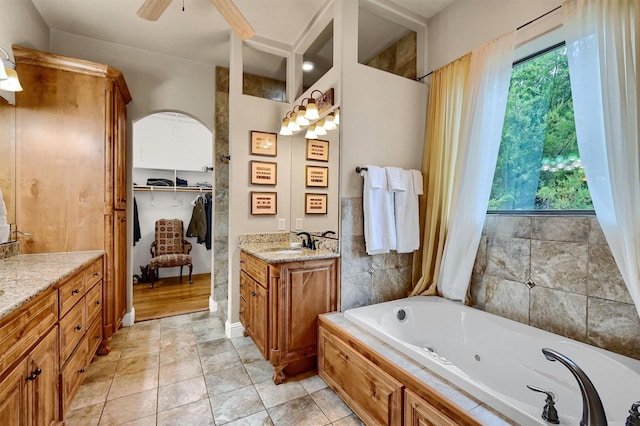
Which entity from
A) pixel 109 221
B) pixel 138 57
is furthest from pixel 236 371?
pixel 138 57

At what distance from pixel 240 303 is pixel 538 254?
2512mm

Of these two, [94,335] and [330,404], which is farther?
[94,335]

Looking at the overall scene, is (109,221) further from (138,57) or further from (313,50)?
(313,50)

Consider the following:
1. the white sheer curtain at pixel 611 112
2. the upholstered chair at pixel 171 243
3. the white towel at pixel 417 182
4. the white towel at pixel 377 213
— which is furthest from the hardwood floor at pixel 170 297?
the white sheer curtain at pixel 611 112

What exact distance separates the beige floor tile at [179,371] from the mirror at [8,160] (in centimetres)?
145

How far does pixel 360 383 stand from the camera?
5.47ft

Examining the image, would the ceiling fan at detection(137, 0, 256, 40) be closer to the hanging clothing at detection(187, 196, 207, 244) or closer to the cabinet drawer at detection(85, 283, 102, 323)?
the cabinet drawer at detection(85, 283, 102, 323)

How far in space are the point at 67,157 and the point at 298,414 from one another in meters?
2.59

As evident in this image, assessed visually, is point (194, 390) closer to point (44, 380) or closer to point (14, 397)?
point (44, 380)

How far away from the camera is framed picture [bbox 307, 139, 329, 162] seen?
2.46m

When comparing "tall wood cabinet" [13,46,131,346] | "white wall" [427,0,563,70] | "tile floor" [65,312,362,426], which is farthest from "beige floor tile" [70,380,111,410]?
"white wall" [427,0,563,70]

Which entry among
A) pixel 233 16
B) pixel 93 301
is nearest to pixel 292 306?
pixel 93 301

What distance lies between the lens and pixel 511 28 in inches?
77.2

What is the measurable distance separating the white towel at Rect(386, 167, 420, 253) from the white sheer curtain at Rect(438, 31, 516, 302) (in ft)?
0.92
